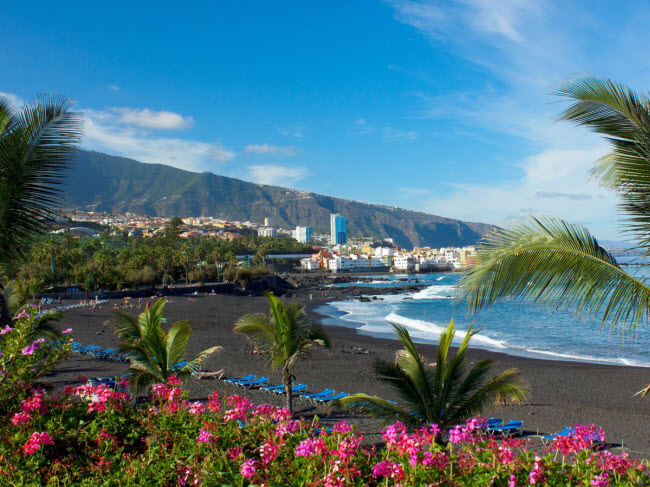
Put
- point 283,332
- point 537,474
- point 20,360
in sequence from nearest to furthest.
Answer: point 537,474, point 20,360, point 283,332

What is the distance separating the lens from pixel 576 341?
2592cm

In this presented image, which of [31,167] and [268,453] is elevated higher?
[31,167]

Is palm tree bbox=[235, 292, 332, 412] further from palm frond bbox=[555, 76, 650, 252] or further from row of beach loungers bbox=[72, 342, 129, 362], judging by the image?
row of beach loungers bbox=[72, 342, 129, 362]

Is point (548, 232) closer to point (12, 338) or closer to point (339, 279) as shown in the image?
point (12, 338)

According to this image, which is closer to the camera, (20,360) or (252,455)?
(252,455)

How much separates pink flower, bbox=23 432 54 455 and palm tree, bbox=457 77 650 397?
2.89m

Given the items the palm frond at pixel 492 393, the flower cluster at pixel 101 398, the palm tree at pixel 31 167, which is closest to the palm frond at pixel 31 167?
the palm tree at pixel 31 167

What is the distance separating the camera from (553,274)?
3770mm

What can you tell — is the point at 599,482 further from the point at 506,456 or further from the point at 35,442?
the point at 35,442

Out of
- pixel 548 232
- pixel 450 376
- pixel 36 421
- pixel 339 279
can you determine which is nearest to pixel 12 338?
pixel 36 421

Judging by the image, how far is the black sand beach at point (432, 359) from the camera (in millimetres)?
11094

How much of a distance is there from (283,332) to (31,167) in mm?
5072

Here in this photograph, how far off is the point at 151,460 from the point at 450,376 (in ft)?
12.8

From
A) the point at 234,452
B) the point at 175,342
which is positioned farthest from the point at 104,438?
the point at 175,342
